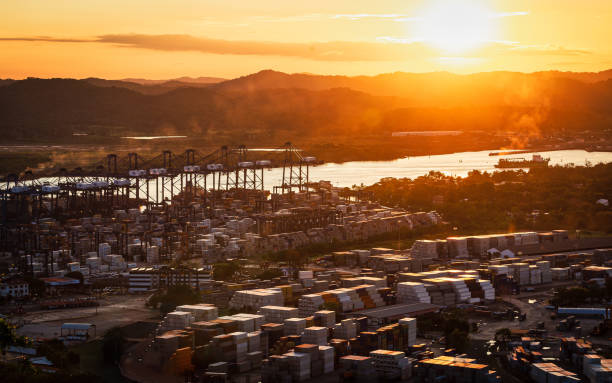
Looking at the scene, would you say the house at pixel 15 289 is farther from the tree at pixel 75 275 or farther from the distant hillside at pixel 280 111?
the distant hillside at pixel 280 111

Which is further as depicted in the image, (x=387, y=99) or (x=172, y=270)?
(x=387, y=99)

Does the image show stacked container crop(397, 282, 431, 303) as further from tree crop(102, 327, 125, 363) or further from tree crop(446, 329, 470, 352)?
tree crop(102, 327, 125, 363)

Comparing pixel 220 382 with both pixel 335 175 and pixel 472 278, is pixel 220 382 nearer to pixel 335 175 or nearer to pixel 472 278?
pixel 472 278

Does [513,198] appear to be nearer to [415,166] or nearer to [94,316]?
[94,316]

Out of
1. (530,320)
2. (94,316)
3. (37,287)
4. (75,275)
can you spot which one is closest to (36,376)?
(94,316)

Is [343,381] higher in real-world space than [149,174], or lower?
lower

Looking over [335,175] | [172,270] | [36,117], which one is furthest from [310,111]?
[172,270]
